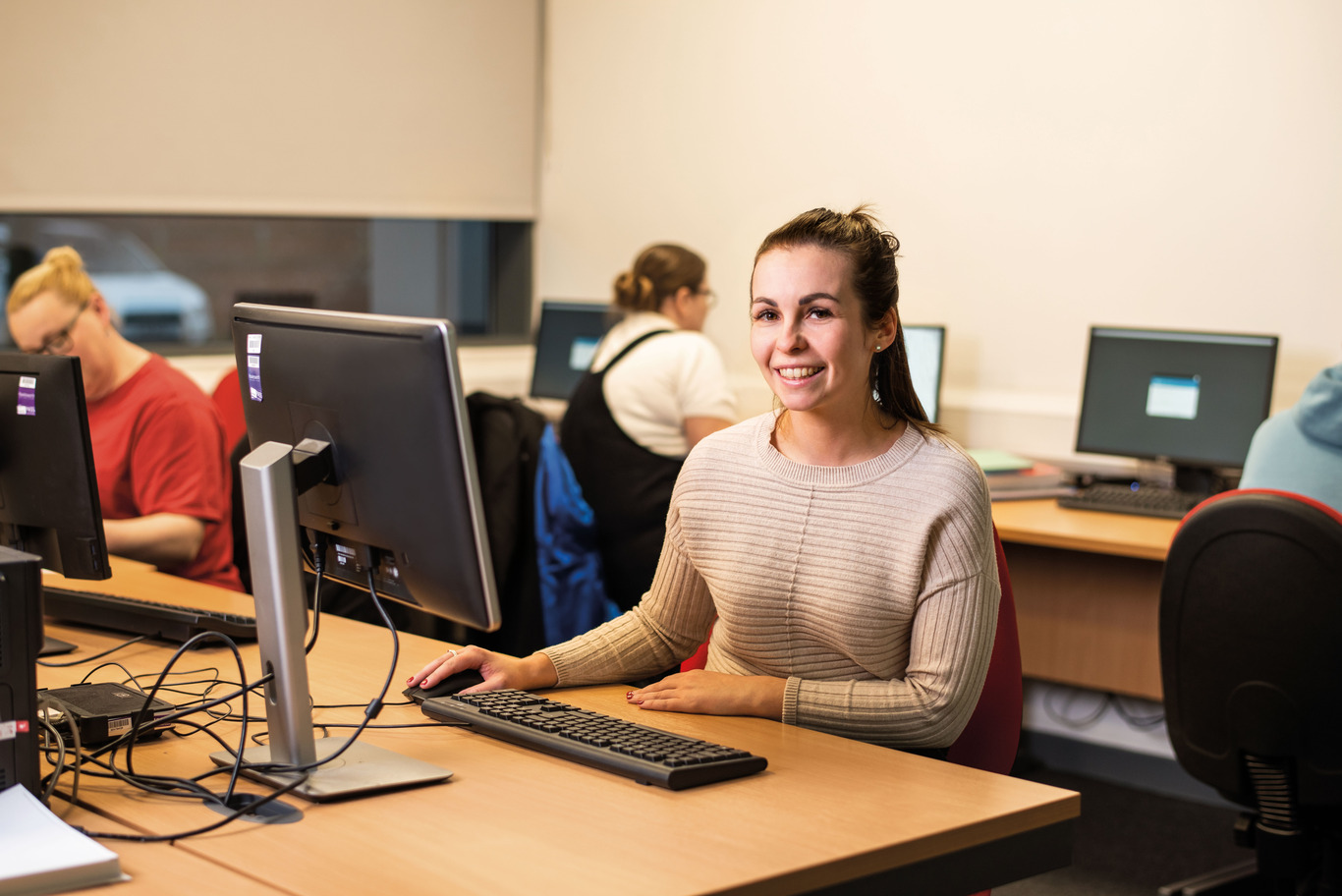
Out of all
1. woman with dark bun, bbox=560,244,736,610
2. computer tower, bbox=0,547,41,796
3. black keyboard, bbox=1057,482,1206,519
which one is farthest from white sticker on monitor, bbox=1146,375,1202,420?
computer tower, bbox=0,547,41,796

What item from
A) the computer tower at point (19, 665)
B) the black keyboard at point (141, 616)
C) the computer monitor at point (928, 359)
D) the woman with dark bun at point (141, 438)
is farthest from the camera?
the computer monitor at point (928, 359)

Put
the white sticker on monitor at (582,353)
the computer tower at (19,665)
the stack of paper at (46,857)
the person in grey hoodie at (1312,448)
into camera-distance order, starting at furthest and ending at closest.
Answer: the white sticker on monitor at (582,353), the person in grey hoodie at (1312,448), the computer tower at (19,665), the stack of paper at (46,857)

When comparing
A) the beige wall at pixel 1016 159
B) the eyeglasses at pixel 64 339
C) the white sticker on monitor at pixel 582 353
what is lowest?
the white sticker on monitor at pixel 582 353

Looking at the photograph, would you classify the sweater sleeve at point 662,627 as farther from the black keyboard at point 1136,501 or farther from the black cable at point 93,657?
the black keyboard at point 1136,501

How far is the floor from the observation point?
9.15 feet

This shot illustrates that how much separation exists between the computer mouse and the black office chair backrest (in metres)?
1.11

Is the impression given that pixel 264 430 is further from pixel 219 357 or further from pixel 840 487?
pixel 219 357

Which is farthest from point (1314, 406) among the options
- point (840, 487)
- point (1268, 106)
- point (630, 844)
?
point (630, 844)

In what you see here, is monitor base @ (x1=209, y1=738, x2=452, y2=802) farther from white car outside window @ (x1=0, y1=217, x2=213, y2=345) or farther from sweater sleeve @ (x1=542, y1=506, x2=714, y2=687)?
white car outside window @ (x1=0, y1=217, x2=213, y2=345)

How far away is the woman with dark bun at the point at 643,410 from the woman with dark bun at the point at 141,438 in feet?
2.91

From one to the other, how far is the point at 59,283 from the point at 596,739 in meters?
1.71

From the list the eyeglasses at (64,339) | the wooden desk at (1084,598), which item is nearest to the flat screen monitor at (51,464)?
the eyeglasses at (64,339)

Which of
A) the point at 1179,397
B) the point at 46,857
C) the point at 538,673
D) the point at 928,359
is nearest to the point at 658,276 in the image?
the point at 928,359

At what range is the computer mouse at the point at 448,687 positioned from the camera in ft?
5.04
